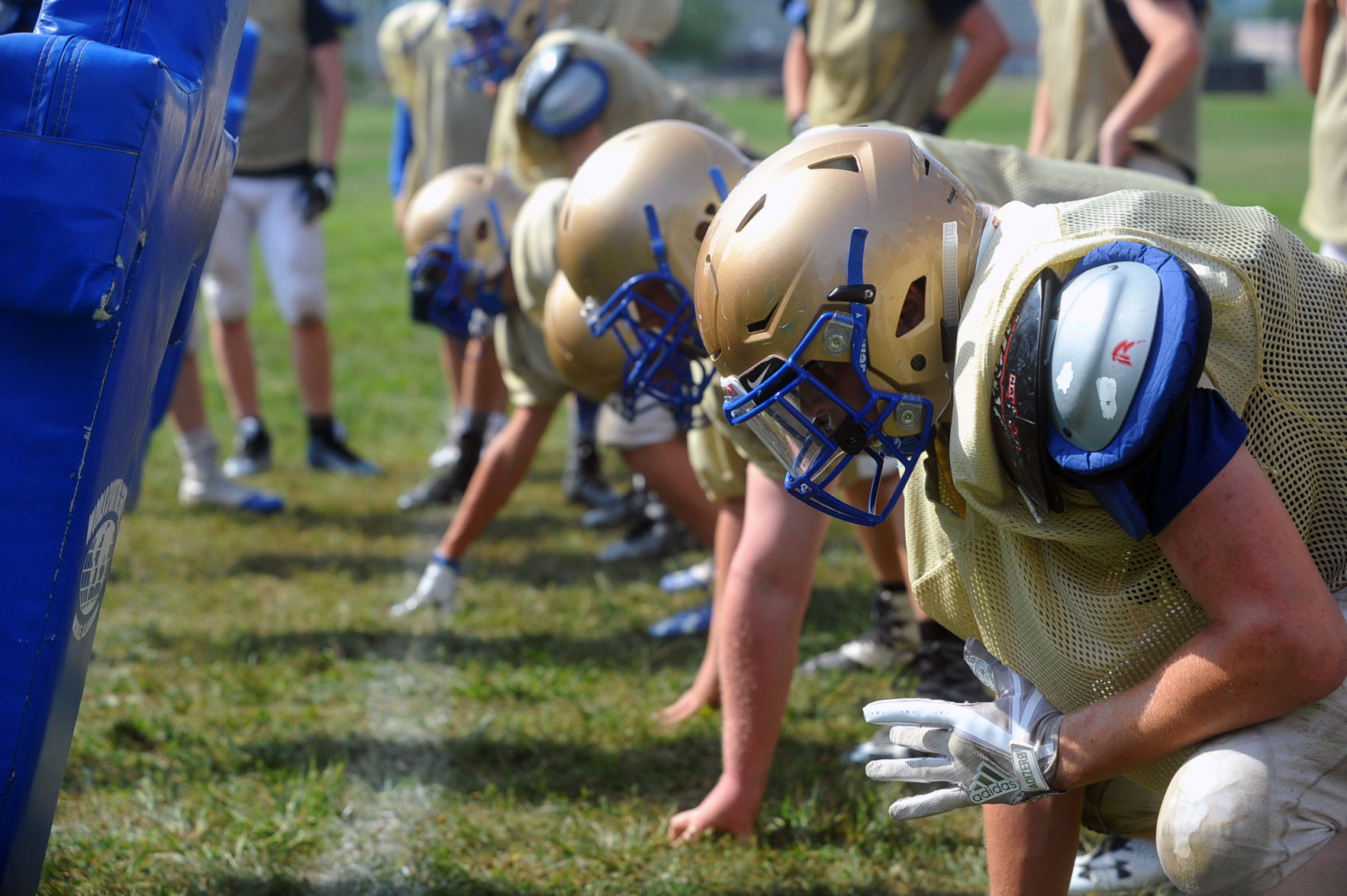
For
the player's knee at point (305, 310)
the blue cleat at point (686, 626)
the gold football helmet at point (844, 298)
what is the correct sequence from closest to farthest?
the gold football helmet at point (844, 298), the blue cleat at point (686, 626), the player's knee at point (305, 310)

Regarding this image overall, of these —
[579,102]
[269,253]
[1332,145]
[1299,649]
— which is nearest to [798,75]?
[579,102]

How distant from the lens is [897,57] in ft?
15.3

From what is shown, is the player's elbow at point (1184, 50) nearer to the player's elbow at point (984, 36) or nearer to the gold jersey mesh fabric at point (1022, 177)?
the player's elbow at point (984, 36)

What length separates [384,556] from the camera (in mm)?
4883

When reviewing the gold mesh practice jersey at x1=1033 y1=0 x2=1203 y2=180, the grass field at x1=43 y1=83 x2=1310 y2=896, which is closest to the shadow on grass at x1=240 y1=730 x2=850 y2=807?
the grass field at x1=43 y1=83 x2=1310 y2=896

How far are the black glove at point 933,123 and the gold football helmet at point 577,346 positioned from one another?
89.8 inches

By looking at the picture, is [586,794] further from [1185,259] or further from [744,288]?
[1185,259]

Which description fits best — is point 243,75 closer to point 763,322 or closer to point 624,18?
point 624,18

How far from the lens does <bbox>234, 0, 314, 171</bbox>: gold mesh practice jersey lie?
576 cm

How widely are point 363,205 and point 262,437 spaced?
37.1 feet

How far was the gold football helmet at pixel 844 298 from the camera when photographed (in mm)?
1676

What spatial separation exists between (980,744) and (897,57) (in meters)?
3.45

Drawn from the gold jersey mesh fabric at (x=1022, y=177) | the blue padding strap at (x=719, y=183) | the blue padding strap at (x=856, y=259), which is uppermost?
the blue padding strap at (x=856, y=259)

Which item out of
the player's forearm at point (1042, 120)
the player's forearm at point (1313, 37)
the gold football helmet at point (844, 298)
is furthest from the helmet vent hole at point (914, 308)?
the player's forearm at point (1042, 120)
